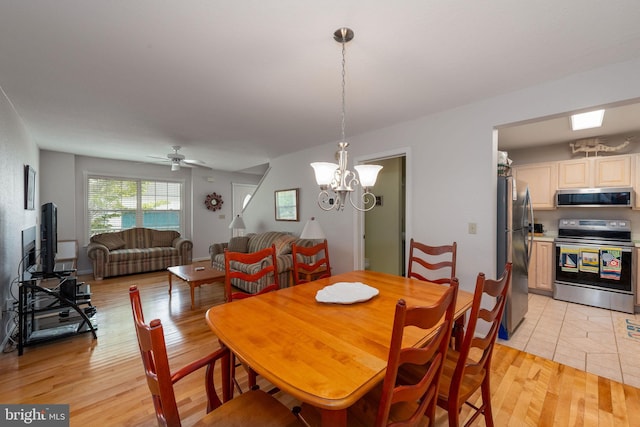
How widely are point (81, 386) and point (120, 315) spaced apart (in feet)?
4.88

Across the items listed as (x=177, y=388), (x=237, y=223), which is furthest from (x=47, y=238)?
(x=237, y=223)

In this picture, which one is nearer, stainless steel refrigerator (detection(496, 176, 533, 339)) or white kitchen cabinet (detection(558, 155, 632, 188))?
stainless steel refrigerator (detection(496, 176, 533, 339))

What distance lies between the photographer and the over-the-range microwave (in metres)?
3.33

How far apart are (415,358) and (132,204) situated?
6.79 metres

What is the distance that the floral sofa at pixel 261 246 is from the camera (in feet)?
12.2

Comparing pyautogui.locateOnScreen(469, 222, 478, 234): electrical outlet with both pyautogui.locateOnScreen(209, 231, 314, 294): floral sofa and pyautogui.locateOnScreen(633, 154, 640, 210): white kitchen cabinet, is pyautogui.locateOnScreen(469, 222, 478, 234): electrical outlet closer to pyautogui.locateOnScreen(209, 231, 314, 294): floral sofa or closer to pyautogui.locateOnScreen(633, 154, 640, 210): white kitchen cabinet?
pyautogui.locateOnScreen(209, 231, 314, 294): floral sofa

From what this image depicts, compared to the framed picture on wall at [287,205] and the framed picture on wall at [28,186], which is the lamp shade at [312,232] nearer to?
the framed picture on wall at [287,205]

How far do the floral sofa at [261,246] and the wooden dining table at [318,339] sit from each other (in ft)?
6.34

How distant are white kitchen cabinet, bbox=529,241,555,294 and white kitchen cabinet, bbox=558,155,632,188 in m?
0.94

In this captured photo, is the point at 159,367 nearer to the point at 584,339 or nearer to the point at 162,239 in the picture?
the point at 584,339

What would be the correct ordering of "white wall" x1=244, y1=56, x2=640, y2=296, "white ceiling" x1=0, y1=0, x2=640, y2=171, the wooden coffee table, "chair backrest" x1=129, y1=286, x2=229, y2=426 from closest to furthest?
→ "chair backrest" x1=129, y1=286, x2=229, y2=426
"white ceiling" x1=0, y1=0, x2=640, y2=171
"white wall" x1=244, y1=56, x2=640, y2=296
the wooden coffee table

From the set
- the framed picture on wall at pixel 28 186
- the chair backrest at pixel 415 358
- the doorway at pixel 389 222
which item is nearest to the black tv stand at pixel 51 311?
the framed picture on wall at pixel 28 186

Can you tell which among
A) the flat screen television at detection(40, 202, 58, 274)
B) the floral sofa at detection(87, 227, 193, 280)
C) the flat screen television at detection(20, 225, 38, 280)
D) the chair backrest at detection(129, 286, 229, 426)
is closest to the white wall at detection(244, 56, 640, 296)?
the chair backrest at detection(129, 286, 229, 426)

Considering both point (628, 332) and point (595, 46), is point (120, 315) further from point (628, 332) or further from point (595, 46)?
point (628, 332)
